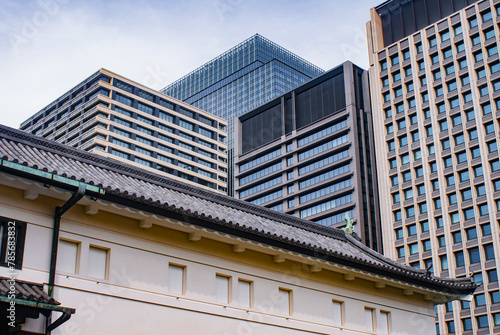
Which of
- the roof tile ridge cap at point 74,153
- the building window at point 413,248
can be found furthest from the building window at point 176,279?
the building window at point 413,248

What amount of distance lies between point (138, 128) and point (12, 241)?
11841 centimetres

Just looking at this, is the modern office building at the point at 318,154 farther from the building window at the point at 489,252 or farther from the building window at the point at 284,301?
the building window at the point at 284,301

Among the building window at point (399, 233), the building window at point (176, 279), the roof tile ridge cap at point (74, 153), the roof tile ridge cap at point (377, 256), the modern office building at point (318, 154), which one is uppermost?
the modern office building at point (318, 154)

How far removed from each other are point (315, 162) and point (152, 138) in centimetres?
3707

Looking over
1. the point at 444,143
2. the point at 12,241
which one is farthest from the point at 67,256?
the point at 444,143

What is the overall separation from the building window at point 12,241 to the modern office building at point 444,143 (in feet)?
254

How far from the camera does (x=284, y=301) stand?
22.2 meters

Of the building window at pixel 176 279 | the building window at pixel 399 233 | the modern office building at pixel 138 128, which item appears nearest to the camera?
the building window at pixel 176 279

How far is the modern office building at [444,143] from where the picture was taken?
87812 mm

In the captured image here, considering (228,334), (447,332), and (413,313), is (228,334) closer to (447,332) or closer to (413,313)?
(413,313)

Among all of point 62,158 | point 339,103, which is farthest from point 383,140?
point 62,158

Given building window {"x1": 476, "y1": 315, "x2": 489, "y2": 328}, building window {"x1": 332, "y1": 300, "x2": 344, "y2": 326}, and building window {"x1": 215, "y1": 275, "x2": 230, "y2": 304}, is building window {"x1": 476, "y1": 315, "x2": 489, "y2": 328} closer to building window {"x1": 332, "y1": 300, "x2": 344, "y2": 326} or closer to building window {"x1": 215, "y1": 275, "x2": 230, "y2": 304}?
building window {"x1": 332, "y1": 300, "x2": 344, "y2": 326}

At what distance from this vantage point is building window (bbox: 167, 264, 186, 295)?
63.6 ft

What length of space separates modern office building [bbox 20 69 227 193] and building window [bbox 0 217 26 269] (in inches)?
4266
